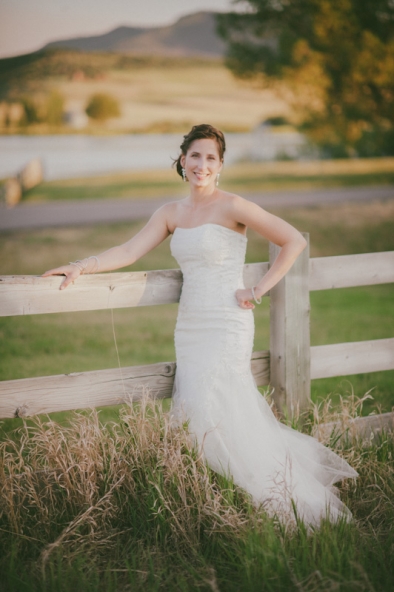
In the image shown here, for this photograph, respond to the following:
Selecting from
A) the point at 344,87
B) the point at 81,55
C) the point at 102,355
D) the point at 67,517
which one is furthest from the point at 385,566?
the point at 344,87

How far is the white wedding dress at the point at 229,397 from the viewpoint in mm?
3623

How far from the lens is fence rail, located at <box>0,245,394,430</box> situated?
3646 mm

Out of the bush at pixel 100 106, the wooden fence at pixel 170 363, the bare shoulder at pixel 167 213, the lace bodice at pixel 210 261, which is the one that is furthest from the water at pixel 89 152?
the lace bodice at pixel 210 261

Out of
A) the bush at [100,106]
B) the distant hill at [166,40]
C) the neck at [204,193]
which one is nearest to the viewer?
the neck at [204,193]

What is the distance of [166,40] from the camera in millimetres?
17672

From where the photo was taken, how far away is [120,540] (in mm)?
3432

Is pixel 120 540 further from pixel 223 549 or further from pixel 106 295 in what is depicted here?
pixel 106 295

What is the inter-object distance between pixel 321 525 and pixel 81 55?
15483 mm

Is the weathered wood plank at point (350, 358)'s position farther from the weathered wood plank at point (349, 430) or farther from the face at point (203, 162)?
the face at point (203, 162)

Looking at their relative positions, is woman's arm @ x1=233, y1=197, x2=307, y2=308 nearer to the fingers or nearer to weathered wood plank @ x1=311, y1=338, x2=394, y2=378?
weathered wood plank @ x1=311, y1=338, x2=394, y2=378

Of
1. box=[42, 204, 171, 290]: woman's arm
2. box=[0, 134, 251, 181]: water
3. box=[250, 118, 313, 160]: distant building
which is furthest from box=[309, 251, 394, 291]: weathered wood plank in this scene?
box=[250, 118, 313, 160]: distant building

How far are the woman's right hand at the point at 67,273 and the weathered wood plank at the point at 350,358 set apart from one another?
1632 millimetres

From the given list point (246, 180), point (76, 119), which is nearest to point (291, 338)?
point (76, 119)

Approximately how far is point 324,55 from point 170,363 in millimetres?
15862
